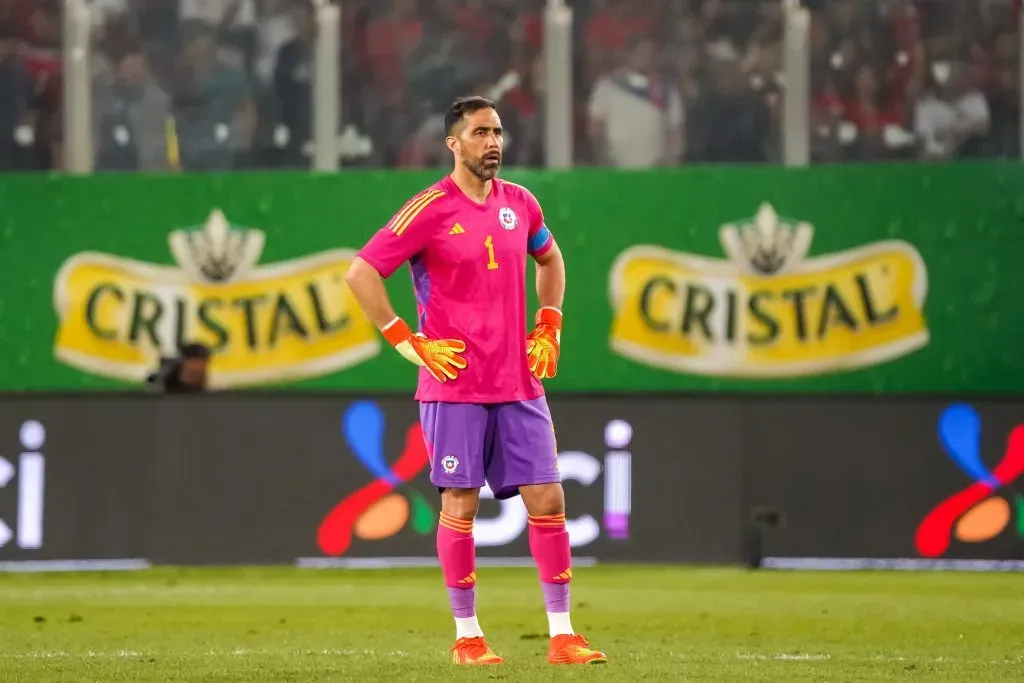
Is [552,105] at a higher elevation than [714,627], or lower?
higher

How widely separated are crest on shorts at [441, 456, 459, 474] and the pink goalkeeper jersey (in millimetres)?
199

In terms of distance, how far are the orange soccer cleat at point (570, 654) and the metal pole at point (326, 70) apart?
8.72 metres

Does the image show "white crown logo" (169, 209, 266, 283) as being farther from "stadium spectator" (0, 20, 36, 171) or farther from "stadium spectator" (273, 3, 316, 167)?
"stadium spectator" (0, 20, 36, 171)

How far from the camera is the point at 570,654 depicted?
654cm

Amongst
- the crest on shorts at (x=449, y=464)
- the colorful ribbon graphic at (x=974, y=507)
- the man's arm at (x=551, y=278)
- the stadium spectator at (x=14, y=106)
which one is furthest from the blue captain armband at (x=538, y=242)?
the stadium spectator at (x=14, y=106)

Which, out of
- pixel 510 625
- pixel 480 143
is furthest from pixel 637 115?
pixel 480 143

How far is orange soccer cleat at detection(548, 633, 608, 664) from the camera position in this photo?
654cm

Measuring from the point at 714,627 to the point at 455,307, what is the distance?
2574 mm

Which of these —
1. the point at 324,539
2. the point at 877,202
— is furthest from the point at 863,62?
the point at 324,539

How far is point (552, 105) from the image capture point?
573 inches

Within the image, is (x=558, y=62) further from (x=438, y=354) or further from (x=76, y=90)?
(x=438, y=354)

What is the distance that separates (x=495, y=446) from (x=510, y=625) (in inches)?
84.7

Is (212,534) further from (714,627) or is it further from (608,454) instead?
(714,627)

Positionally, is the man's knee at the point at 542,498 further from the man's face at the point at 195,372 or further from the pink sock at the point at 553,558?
the man's face at the point at 195,372
